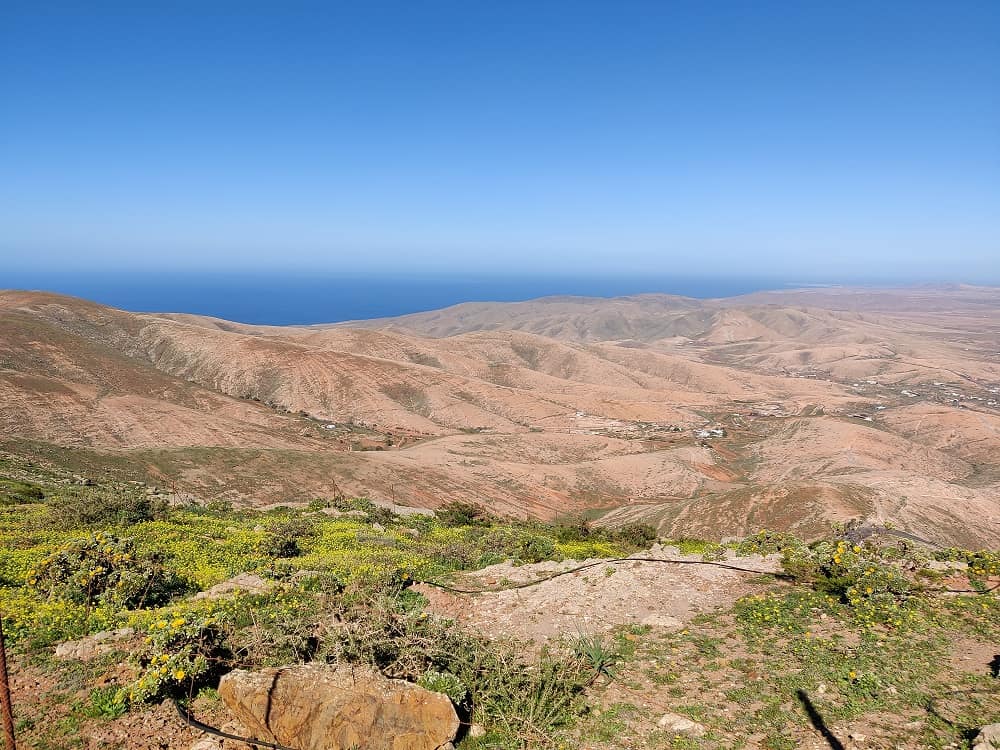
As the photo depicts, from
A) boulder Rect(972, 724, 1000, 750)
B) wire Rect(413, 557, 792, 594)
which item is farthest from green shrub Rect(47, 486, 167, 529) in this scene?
boulder Rect(972, 724, 1000, 750)

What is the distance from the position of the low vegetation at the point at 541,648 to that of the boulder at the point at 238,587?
0.20 meters

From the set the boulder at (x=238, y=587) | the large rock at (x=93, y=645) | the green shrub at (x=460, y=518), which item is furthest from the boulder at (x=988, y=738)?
the green shrub at (x=460, y=518)

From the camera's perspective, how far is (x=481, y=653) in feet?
24.3

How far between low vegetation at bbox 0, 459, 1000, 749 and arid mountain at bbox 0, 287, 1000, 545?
69.5 ft

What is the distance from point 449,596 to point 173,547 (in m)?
6.80

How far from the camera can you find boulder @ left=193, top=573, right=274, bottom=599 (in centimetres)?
924

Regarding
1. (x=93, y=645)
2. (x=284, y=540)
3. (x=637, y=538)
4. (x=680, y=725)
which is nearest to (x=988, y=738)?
(x=680, y=725)

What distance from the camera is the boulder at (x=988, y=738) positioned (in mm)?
5357

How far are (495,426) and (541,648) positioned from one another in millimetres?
52684

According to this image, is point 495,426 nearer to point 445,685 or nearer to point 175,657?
point 445,685

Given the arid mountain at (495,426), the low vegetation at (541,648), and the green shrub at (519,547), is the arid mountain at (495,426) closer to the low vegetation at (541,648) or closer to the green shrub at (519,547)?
the green shrub at (519,547)

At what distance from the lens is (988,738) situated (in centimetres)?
548

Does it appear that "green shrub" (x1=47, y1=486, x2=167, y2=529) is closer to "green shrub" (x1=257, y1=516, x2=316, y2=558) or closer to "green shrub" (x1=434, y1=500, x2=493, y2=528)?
"green shrub" (x1=257, y1=516, x2=316, y2=558)

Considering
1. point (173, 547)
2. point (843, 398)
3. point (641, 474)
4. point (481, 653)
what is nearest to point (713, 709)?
point (481, 653)
